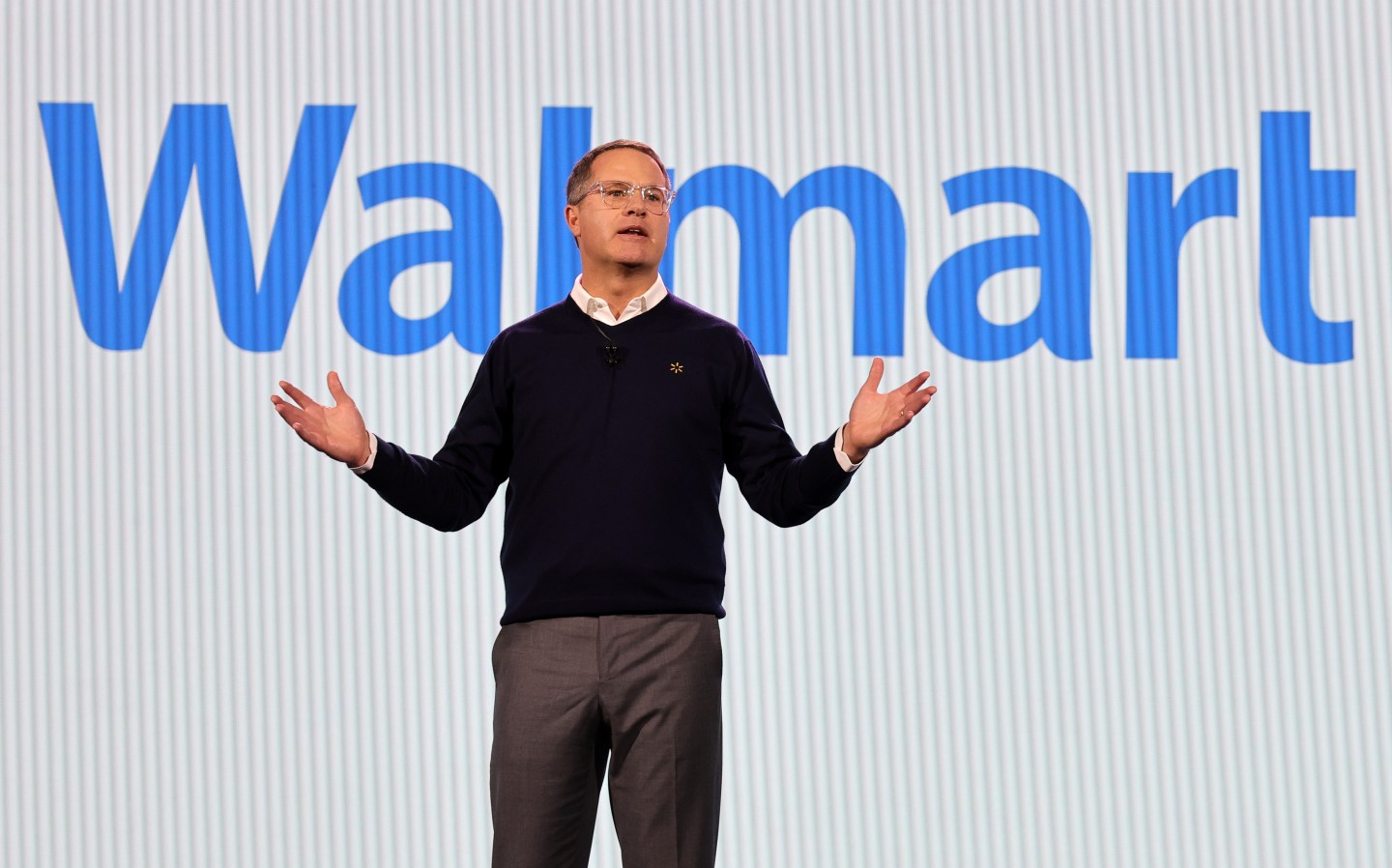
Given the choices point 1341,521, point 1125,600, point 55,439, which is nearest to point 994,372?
point 1125,600

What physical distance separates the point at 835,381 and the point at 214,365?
1.35 metres

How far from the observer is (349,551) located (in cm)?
299

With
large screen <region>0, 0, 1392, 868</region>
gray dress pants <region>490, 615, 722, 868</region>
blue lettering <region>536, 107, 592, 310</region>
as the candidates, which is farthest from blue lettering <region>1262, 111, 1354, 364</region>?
gray dress pants <region>490, 615, 722, 868</region>

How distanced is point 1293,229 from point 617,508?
211 centimetres

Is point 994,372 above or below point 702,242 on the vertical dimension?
below

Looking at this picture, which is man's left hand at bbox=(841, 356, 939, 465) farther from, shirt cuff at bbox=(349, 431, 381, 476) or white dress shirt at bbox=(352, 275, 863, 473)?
shirt cuff at bbox=(349, 431, 381, 476)

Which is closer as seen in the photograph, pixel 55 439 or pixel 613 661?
pixel 613 661

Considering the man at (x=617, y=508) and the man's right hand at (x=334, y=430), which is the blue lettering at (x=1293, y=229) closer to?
the man at (x=617, y=508)

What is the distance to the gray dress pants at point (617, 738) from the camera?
171cm

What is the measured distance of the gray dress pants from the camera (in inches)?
67.2

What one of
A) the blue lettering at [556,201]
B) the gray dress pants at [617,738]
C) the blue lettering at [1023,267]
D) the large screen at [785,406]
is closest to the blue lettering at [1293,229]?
the large screen at [785,406]

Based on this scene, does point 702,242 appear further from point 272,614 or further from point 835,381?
point 272,614

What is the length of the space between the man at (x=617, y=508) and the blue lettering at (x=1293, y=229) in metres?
1.76

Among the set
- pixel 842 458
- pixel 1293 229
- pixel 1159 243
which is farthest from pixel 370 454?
pixel 1293 229
